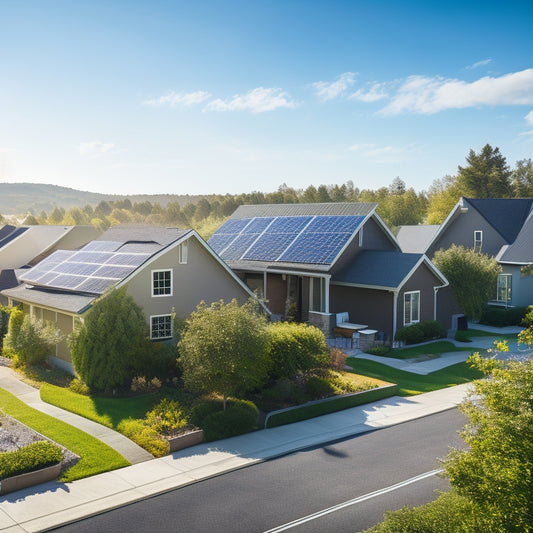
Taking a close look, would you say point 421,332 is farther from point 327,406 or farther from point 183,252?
point 183,252

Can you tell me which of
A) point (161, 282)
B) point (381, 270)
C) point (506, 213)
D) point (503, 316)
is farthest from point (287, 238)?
point (506, 213)

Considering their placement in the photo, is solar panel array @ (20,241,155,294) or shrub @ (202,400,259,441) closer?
shrub @ (202,400,259,441)

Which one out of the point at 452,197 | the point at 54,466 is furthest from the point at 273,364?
the point at 452,197

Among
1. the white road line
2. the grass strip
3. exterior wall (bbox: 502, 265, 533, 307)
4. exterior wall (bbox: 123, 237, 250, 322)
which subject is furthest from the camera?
exterior wall (bbox: 502, 265, 533, 307)

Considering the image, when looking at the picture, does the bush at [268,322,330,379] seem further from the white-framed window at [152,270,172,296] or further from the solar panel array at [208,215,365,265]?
the solar panel array at [208,215,365,265]

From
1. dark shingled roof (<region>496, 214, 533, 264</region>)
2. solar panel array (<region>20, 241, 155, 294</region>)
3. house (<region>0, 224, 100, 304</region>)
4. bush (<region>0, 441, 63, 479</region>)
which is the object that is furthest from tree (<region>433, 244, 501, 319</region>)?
house (<region>0, 224, 100, 304</region>)

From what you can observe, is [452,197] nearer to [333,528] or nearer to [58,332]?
[58,332]
